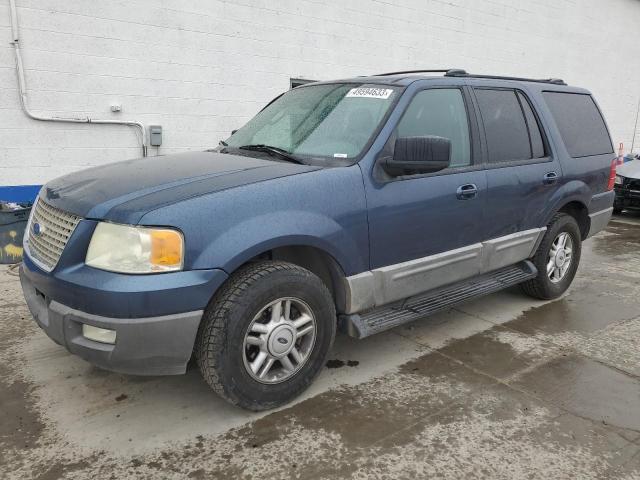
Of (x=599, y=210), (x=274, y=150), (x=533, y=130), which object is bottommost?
(x=599, y=210)

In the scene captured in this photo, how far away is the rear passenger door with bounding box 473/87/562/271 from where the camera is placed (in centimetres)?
392

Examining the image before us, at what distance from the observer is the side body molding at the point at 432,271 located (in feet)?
10.4

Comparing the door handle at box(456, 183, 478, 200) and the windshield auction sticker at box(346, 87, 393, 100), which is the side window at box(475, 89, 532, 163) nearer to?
the door handle at box(456, 183, 478, 200)

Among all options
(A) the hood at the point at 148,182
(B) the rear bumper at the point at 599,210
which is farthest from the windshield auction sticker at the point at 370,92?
(B) the rear bumper at the point at 599,210

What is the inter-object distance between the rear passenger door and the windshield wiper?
4.88 feet

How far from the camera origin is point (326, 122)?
3.46m

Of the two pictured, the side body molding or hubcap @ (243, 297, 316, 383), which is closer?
hubcap @ (243, 297, 316, 383)

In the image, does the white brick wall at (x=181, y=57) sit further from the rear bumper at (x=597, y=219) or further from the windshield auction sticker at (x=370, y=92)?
the rear bumper at (x=597, y=219)

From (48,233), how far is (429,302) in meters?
2.40

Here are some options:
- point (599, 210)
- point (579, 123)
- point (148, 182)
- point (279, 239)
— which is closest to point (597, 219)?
point (599, 210)

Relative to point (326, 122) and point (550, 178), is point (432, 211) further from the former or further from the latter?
point (550, 178)

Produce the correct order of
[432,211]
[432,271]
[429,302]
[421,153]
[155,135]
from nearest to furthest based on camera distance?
[421,153]
[432,211]
[432,271]
[429,302]
[155,135]

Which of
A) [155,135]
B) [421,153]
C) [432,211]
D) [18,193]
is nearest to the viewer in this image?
[421,153]

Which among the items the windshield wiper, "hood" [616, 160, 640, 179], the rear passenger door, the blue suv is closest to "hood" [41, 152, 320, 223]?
the blue suv
